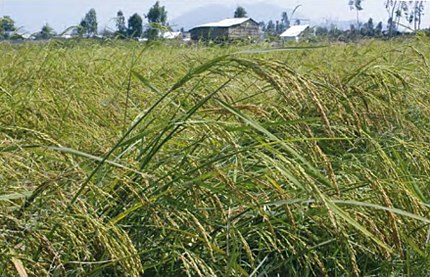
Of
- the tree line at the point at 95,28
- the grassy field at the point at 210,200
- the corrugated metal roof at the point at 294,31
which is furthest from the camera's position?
the corrugated metal roof at the point at 294,31

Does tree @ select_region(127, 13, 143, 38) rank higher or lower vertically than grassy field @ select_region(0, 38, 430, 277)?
higher

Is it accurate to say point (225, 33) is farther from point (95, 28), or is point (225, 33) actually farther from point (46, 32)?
point (46, 32)

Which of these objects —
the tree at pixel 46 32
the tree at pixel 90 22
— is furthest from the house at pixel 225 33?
the tree at pixel 46 32

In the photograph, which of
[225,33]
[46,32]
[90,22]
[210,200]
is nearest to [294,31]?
[225,33]

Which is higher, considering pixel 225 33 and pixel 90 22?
pixel 90 22

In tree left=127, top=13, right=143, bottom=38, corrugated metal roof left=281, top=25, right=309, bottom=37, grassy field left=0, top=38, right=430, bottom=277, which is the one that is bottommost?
grassy field left=0, top=38, right=430, bottom=277

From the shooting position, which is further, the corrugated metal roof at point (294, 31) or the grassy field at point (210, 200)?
the corrugated metal roof at point (294, 31)

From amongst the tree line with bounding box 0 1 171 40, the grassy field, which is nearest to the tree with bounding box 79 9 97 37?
the tree line with bounding box 0 1 171 40

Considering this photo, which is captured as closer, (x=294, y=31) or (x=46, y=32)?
(x=46, y=32)

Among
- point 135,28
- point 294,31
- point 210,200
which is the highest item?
point 135,28

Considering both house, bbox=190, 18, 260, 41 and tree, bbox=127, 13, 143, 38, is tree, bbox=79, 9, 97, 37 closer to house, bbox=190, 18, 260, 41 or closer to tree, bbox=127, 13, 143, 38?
tree, bbox=127, 13, 143, 38

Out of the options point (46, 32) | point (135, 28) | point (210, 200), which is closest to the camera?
point (210, 200)

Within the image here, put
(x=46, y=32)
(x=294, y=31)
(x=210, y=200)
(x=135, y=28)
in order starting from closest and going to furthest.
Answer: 1. (x=210, y=200)
2. (x=46, y=32)
3. (x=135, y=28)
4. (x=294, y=31)

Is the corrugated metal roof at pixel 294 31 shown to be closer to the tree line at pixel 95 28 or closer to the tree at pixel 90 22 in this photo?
the tree line at pixel 95 28
